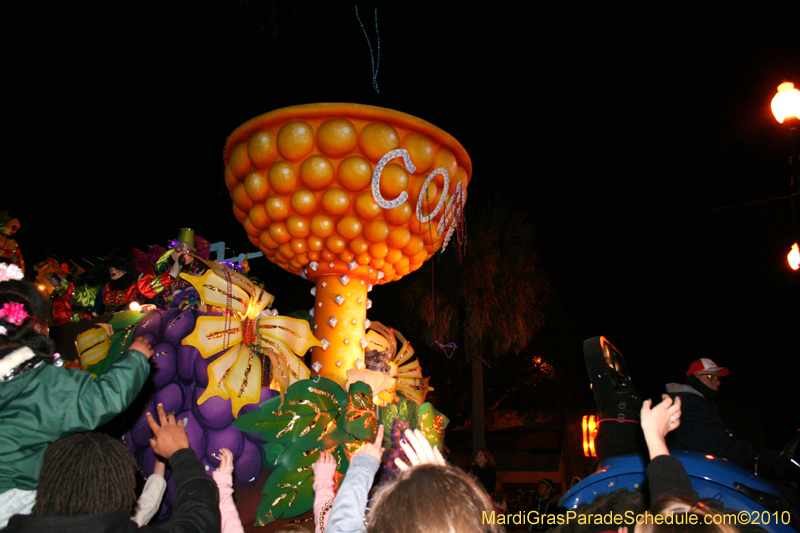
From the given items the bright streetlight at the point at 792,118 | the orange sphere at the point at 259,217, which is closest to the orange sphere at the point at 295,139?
the orange sphere at the point at 259,217

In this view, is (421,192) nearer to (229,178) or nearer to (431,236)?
(431,236)

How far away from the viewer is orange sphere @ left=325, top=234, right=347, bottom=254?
4.02 metres

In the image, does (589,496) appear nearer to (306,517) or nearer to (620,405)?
(620,405)

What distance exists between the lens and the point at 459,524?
1.16 metres

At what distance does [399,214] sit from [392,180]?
0.29 meters

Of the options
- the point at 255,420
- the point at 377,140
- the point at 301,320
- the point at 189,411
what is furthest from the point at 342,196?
the point at 189,411

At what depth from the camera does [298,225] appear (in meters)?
3.97

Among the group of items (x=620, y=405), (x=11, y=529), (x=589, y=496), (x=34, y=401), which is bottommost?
(x=11, y=529)

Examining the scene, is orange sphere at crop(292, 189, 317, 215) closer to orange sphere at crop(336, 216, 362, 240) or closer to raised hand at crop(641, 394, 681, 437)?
orange sphere at crop(336, 216, 362, 240)

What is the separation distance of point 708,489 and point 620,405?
58 cm

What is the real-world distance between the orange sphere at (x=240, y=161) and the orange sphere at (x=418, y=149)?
47.7 inches

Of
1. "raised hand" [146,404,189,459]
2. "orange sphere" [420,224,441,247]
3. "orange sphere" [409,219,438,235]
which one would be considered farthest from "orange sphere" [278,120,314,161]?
"raised hand" [146,404,189,459]

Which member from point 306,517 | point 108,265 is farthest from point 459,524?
point 108,265

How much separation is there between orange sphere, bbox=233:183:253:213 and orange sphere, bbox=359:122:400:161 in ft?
3.41
